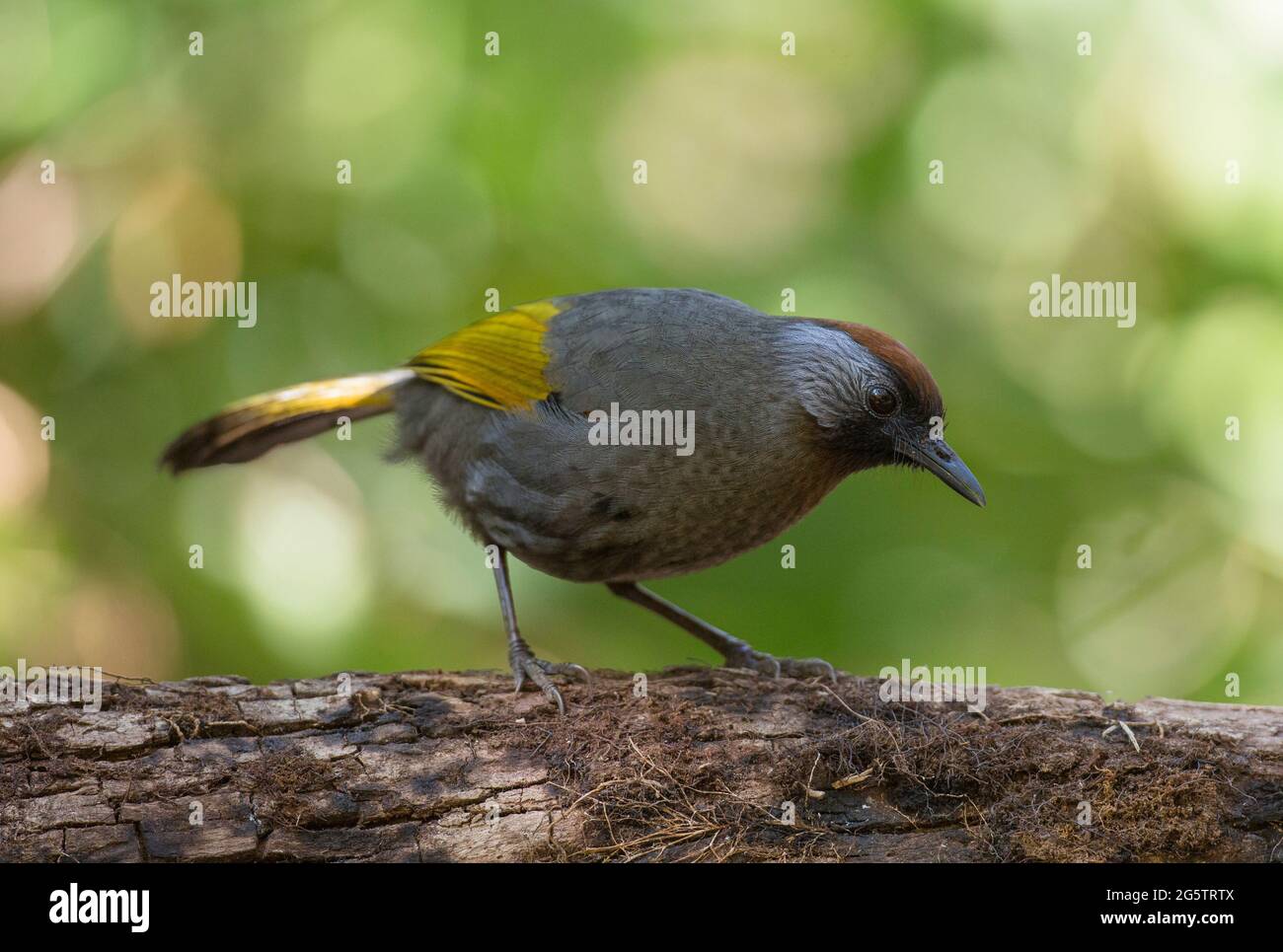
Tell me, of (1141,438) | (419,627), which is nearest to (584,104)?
(419,627)

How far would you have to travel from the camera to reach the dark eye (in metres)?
4.38

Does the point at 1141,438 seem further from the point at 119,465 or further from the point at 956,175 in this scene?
the point at 119,465

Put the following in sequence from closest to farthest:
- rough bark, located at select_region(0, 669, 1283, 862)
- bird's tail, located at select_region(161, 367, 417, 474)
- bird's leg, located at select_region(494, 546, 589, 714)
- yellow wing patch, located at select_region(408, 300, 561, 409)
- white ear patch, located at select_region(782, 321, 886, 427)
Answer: rough bark, located at select_region(0, 669, 1283, 862) < bird's leg, located at select_region(494, 546, 589, 714) < white ear patch, located at select_region(782, 321, 886, 427) < yellow wing patch, located at select_region(408, 300, 561, 409) < bird's tail, located at select_region(161, 367, 417, 474)

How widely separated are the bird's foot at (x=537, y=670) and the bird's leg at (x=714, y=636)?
65 cm

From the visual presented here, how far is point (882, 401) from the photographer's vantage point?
4.38m

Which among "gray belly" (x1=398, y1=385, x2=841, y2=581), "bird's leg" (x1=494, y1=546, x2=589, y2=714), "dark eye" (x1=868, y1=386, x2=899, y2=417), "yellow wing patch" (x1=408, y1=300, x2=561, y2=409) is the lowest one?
"bird's leg" (x1=494, y1=546, x2=589, y2=714)

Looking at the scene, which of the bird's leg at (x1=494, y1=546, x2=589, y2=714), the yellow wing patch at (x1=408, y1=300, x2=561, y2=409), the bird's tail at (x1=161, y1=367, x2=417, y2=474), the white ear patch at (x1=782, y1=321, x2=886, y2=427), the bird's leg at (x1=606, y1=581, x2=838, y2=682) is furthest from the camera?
the bird's tail at (x1=161, y1=367, x2=417, y2=474)

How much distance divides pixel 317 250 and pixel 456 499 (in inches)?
55.1

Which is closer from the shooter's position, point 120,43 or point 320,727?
point 320,727

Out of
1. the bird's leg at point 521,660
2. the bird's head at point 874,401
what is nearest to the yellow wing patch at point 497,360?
the bird's leg at point 521,660

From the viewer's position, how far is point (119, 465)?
5301 mm

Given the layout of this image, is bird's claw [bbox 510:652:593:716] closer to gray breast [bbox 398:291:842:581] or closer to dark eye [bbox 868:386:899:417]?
gray breast [bbox 398:291:842:581]

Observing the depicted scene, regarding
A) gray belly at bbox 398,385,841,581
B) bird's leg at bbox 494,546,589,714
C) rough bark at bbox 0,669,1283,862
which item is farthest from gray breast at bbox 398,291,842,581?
rough bark at bbox 0,669,1283,862

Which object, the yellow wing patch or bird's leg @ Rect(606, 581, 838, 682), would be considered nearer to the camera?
the yellow wing patch
